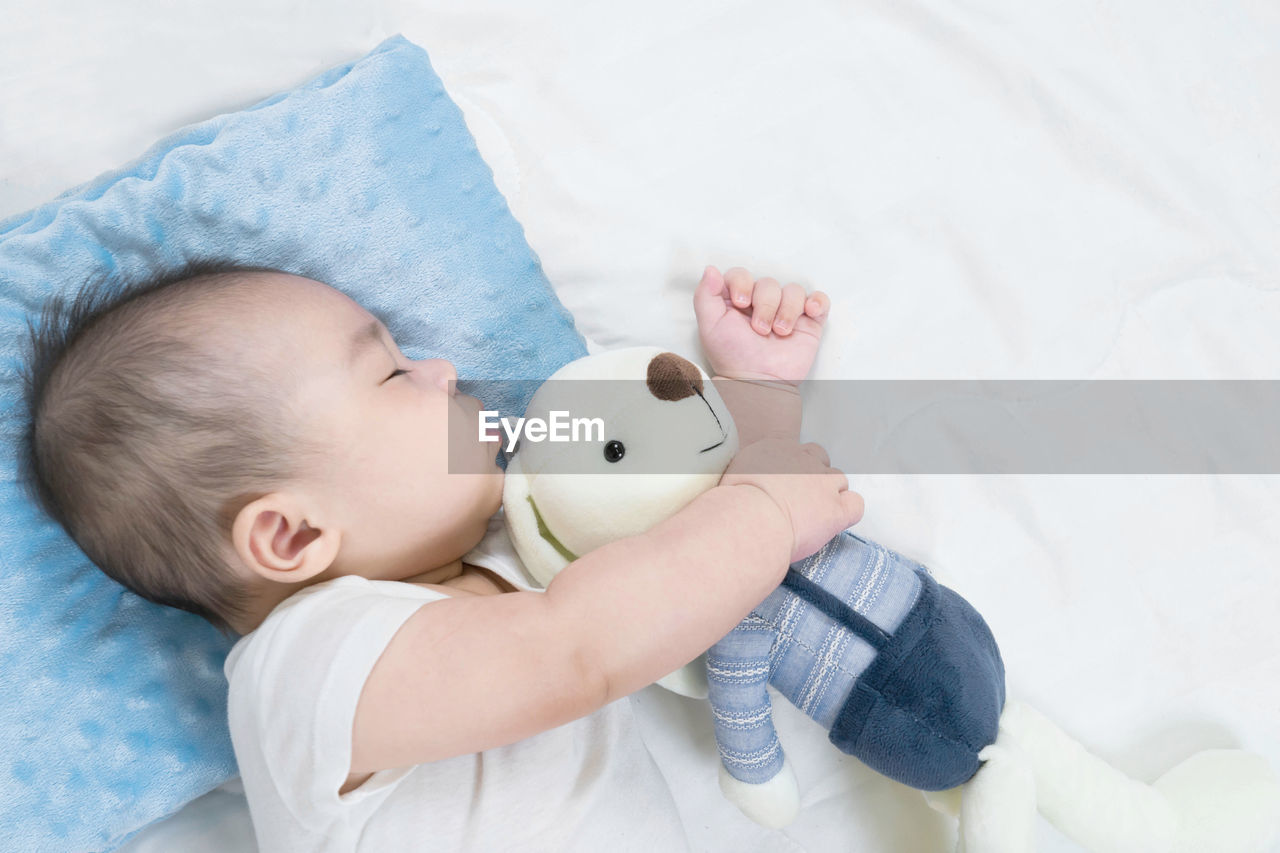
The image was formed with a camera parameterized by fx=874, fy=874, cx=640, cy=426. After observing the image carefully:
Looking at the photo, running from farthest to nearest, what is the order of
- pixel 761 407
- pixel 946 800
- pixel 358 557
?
pixel 761 407 → pixel 946 800 → pixel 358 557

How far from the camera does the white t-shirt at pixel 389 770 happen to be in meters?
0.70

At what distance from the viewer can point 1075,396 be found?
40.6 inches

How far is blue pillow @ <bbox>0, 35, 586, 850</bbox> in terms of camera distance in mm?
849

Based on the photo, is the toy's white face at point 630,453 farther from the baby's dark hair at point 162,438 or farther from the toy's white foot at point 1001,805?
the toy's white foot at point 1001,805

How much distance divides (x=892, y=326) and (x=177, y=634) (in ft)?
2.86

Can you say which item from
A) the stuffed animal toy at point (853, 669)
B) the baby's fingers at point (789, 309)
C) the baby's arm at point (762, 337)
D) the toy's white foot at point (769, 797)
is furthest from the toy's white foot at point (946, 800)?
the baby's fingers at point (789, 309)

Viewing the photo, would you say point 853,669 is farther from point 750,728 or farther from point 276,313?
point 276,313

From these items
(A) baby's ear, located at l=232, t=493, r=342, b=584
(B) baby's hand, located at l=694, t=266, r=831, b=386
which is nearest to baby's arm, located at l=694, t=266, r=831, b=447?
(B) baby's hand, located at l=694, t=266, r=831, b=386

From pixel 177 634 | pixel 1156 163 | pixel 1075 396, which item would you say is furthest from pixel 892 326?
pixel 177 634

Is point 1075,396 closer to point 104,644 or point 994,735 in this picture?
point 994,735

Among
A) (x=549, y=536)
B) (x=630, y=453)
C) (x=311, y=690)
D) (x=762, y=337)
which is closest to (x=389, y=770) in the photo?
(x=311, y=690)

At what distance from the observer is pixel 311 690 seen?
693 mm

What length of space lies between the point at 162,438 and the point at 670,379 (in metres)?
0.44

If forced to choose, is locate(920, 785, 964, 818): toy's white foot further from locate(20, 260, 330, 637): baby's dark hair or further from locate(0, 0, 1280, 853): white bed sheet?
locate(20, 260, 330, 637): baby's dark hair
